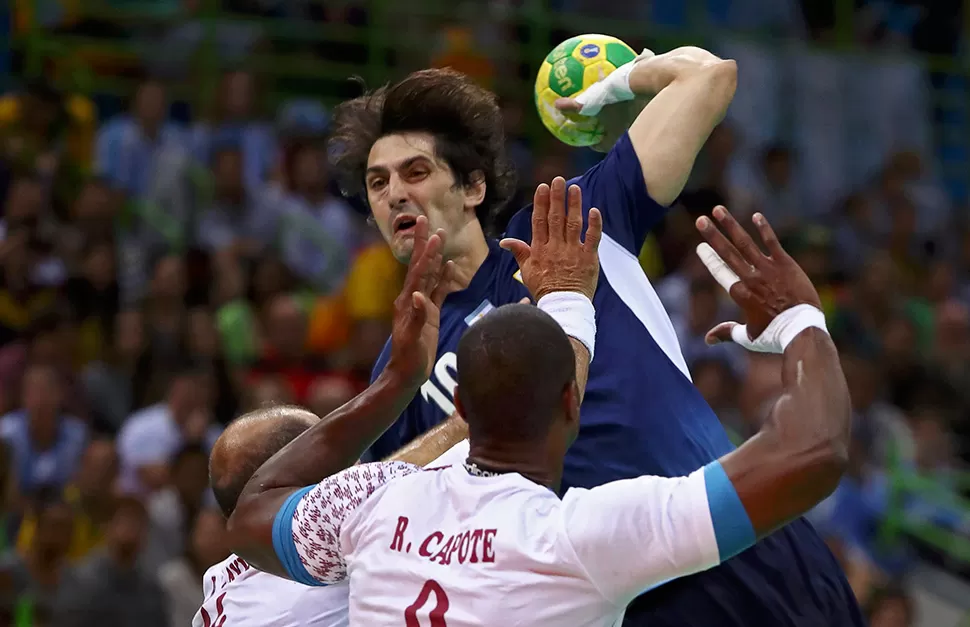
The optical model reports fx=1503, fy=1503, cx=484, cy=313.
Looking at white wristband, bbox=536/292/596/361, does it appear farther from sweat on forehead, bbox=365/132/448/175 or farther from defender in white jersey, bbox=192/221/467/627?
sweat on forehead, bbox=365/132/448/175

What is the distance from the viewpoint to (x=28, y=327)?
9.98m

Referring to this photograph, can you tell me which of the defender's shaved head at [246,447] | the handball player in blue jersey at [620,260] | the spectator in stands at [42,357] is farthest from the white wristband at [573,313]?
the spectator in stands at [42,357]

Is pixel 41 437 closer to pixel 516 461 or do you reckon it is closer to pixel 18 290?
pixel 18 290

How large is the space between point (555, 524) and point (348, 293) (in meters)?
8.11

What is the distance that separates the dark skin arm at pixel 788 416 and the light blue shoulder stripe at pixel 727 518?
2 cm

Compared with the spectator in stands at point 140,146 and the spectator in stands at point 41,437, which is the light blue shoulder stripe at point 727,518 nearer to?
the spectator in stands at point 41,437

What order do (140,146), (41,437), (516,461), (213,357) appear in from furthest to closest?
(140,146)
(213,357)
(41,437)
(516,461)

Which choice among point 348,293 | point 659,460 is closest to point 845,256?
point 348,293

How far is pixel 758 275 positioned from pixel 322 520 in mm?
1174

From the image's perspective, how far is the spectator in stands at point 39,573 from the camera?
8.76m

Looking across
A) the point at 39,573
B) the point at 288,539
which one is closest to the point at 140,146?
the point at 39,573

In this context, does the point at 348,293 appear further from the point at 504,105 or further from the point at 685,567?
the point at 685,567

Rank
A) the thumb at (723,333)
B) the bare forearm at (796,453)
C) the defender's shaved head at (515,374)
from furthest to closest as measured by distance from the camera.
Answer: the thumb at (723,333) → the defender's shaved head at (515,374) → the bare forearm at (796,453)

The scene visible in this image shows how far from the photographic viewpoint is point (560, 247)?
3.96 m
